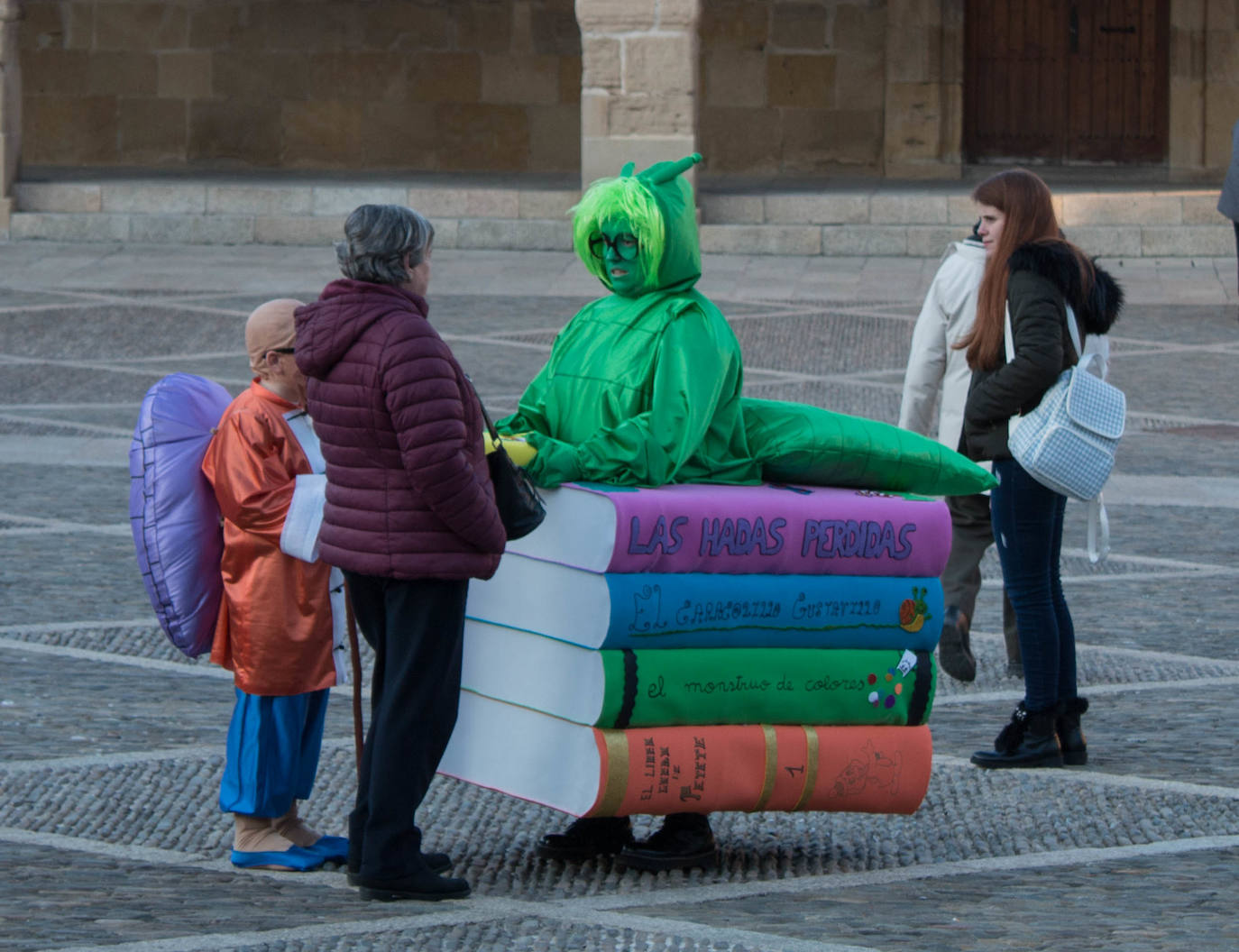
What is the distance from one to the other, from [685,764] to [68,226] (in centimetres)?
1438

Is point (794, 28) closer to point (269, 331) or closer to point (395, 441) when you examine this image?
point (269, 331)

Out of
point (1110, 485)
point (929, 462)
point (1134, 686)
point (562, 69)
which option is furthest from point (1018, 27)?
point (929, 462)

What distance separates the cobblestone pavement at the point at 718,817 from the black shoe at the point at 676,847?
0.11 ft

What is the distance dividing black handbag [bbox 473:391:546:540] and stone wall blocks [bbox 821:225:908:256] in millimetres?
12899

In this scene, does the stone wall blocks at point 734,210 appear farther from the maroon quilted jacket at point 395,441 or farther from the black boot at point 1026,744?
the maroon quilted jacket at point 395,441

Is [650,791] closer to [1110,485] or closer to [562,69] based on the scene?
[1110,485]

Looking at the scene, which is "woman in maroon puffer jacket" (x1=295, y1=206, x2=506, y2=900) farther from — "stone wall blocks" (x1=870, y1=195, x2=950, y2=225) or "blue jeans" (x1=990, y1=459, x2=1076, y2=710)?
"stone wall blocks" (x1=870, y1=195, x2=950, y2=225)

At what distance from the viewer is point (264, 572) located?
450 centimetres

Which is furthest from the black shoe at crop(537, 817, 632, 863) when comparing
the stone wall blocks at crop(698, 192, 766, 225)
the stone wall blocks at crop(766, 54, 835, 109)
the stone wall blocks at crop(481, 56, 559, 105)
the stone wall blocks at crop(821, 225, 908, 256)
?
the stone wall blocks at crop(481, 56, 559, 105)

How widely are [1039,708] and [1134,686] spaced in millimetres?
1041

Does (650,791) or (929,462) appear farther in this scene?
(929,462)

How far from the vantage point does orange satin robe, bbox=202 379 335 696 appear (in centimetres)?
446

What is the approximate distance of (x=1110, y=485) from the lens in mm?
9641

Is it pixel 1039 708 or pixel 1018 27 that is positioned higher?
pixel 1018 27
